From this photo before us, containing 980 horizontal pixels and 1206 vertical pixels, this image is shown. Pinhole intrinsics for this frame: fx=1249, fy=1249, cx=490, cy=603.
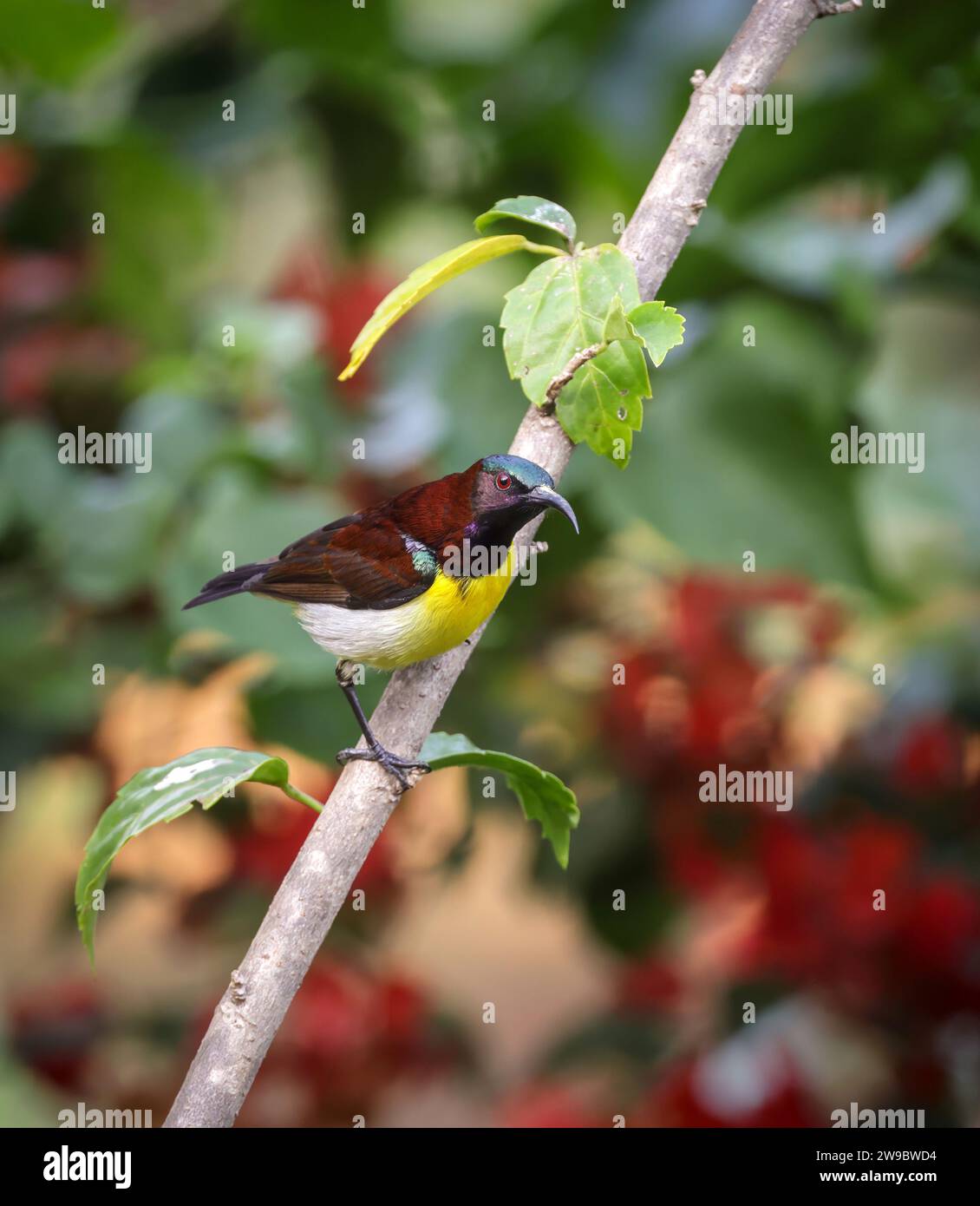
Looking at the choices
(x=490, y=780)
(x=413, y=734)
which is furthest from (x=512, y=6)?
(x=413, y=734)

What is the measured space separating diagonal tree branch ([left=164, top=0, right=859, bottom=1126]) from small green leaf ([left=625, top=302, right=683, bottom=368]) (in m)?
0.06

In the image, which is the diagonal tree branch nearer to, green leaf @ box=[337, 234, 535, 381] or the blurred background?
green leaf @ box=[337, 234, 535, 381]

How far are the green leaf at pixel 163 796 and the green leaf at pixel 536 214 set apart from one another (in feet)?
0.95

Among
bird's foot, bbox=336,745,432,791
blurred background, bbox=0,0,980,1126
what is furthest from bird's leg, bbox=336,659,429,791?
blurred background, bbox=0,0,980,1126

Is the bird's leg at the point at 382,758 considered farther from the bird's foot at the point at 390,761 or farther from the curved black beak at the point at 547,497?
the curved black beak at the point at 547,497

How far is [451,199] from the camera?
73.3 inches

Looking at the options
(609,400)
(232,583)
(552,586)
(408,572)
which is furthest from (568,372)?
(552,586)

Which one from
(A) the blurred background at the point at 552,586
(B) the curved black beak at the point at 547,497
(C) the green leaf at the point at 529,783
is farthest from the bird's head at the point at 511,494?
(A) the blurred background at the point at 552,586

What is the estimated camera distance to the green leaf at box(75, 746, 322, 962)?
0.57m

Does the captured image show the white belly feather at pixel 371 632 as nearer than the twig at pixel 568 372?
No

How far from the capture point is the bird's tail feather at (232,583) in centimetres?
78

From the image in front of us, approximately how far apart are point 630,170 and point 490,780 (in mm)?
849

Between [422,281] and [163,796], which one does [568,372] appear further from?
[163,796]

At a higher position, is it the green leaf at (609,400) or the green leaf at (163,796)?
the green leaf at (609,400)
